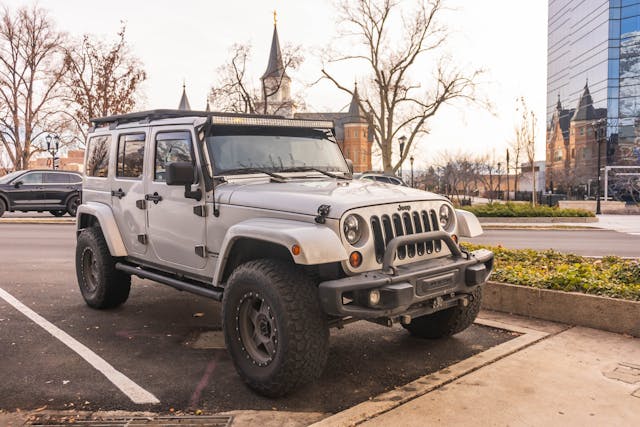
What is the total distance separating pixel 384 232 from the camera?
4.27 meters

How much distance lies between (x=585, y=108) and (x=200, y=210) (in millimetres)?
72810

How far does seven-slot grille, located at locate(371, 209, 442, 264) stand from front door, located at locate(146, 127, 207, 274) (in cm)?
172

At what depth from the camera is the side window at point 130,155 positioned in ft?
19.8

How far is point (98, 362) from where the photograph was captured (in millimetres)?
4957

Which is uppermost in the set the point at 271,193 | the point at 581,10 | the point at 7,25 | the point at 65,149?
the point at 581,10

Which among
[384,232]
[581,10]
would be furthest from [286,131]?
[581,10]

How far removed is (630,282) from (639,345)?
46.0 inches

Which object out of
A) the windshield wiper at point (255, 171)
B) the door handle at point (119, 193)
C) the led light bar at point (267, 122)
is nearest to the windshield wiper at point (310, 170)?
the windshield wiper at point (255, 171)

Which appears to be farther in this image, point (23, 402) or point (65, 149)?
Answer: point (65, 149)

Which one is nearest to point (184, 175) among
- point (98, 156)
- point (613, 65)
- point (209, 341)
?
point (209, 341)

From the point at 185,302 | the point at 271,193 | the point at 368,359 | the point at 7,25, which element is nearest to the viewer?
the point at 271,193

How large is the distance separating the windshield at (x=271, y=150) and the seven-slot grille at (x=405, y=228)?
140cm

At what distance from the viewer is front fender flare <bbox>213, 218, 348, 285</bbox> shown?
3812mm

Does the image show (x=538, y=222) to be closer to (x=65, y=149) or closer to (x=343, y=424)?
(x=343, y=424)
